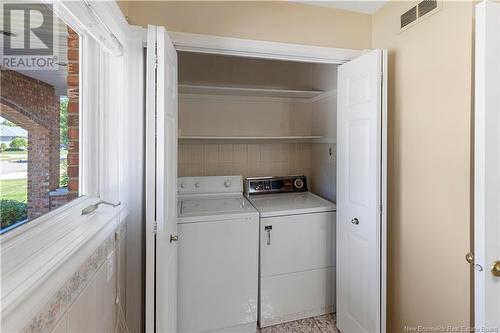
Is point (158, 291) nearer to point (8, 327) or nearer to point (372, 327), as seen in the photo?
point (8, 327)

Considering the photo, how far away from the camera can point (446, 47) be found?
51.9 inches

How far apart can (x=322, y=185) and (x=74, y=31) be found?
2403 mm

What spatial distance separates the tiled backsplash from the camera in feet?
8.93

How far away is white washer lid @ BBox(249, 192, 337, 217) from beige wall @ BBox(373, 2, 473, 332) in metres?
0.56

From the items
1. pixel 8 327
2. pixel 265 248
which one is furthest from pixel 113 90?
pixel 265 248

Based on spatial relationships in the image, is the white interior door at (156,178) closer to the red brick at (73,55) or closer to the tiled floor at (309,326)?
the red brick at (73,55)

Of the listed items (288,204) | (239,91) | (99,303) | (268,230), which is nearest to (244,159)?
(239,91)

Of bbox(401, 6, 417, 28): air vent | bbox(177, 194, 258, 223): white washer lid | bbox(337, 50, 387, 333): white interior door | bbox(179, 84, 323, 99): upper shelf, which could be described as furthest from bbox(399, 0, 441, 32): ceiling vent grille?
bbox(177, 194, 258, 223): white washer lid

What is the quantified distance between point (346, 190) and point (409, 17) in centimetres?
115

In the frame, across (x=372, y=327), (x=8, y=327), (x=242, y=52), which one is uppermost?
(x=242, y=52)

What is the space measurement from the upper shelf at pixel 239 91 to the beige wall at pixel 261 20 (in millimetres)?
829

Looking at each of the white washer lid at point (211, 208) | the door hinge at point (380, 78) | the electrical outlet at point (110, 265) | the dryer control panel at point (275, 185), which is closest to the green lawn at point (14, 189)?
the electrical outlet at point (110, 265)

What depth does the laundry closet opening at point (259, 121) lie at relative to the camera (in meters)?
2.51

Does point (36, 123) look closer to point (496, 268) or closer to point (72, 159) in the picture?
point (72, 159)
